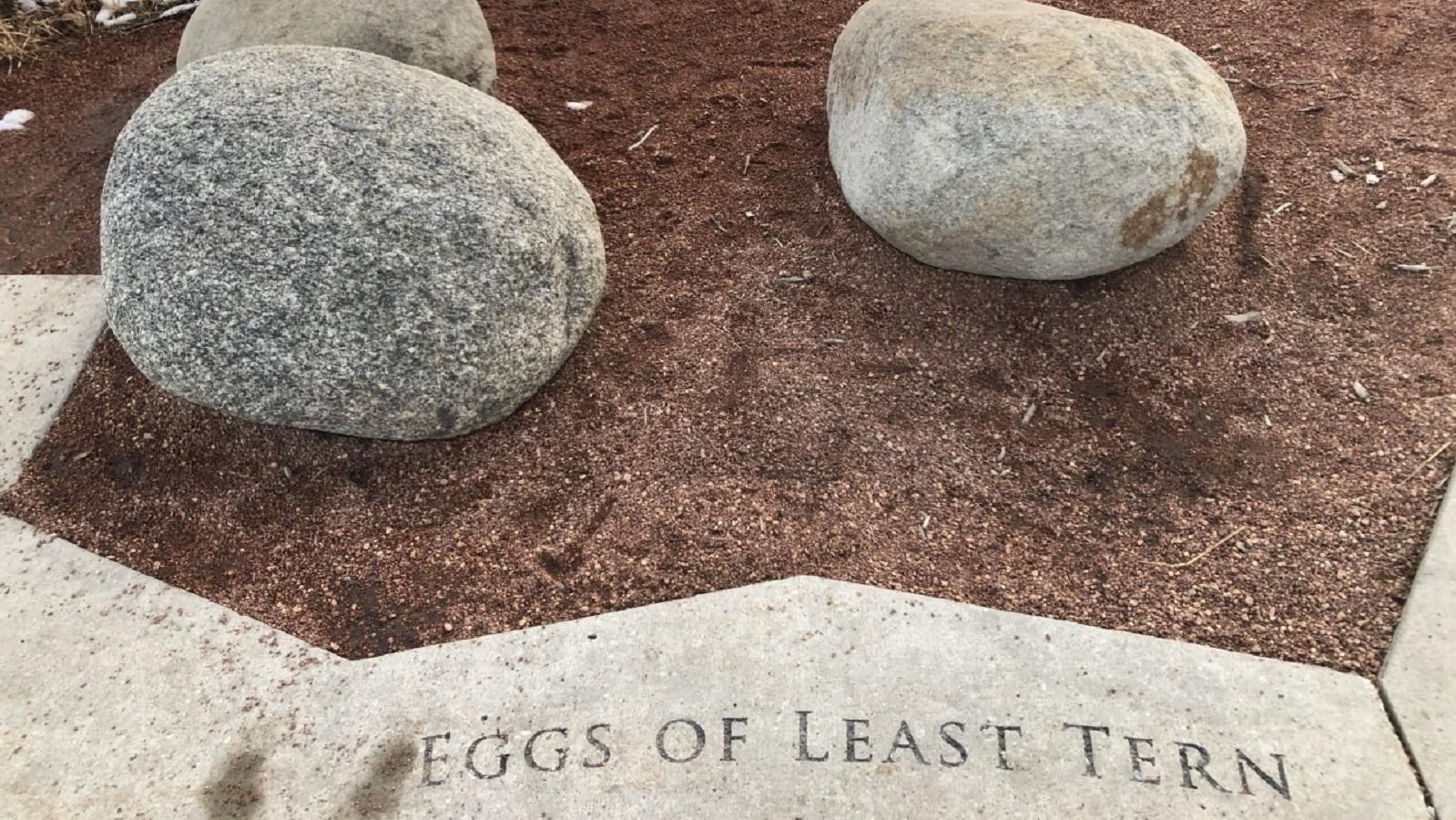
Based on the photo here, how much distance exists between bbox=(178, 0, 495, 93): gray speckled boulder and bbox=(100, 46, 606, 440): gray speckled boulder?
2.08 ft

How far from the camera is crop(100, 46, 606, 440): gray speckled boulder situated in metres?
2.51

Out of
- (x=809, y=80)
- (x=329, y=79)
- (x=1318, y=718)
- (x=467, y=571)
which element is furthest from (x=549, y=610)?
(x=809, y=80)

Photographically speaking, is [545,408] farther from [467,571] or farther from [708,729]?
[708,729]

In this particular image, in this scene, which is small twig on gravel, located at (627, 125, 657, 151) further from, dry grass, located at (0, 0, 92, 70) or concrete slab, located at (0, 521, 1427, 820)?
dry grass, located at (0, 0, 92, 70)

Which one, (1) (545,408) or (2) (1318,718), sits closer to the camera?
(2) (1318,718)

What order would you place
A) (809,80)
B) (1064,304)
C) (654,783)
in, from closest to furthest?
(654,783) → (1064,304) → (809,80)

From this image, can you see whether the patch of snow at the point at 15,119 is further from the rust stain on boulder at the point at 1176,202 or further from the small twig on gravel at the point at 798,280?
the rust stain on boulder at the point at 1176,202

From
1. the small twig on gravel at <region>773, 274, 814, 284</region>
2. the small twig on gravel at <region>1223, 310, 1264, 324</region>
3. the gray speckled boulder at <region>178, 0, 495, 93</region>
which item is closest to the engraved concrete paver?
the small twig on gravel at <region>1223, 310, 1264, 324</region>

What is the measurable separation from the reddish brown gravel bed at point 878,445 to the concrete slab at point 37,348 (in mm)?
101

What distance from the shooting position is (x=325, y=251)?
99.0 inches

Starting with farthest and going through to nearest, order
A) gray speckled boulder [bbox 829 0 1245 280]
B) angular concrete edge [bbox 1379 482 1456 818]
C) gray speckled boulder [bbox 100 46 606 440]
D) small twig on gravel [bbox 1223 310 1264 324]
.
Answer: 1. small twig on gravel [bbox 1223 310 1264 324]
2. gray speckled boulder [bbox 829 0 1245 280]
3. gray speckled boulder [bbox 100 46 606 440]
4. angular concrete edge [bbox 1379 482 1456 818]

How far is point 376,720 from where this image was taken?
7.43ft

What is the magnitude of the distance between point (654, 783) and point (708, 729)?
0.17 meters

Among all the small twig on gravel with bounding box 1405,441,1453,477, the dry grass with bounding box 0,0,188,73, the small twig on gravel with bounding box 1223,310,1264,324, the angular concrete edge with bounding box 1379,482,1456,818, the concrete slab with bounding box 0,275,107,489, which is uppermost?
the dry grass with bounding box 0,0,188,73
